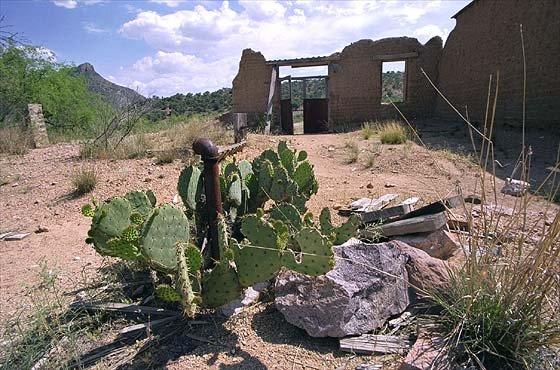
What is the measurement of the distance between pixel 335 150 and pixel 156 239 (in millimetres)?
6847

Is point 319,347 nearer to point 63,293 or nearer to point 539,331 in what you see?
point 539,331

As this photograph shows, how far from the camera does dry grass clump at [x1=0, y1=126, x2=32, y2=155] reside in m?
9.35

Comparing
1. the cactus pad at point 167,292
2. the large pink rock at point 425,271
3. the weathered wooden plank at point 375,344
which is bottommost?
the weathered wooden plank at point 375,344

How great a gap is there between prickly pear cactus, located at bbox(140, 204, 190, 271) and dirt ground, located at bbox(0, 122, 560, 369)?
0.50m

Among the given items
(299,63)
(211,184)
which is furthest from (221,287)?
(299,63)

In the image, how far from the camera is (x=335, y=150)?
8703 mm

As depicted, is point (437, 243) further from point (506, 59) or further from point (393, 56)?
point (393, 56)

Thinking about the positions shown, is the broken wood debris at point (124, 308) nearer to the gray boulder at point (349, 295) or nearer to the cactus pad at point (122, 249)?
the cactus pad at point (122, 249)

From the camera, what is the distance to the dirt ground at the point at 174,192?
2096mm

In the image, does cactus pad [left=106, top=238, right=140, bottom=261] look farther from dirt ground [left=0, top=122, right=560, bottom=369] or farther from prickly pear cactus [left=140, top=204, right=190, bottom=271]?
dirt ground [left=0, top=122, right=560, bottom=369]

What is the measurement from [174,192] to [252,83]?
9.56 meters

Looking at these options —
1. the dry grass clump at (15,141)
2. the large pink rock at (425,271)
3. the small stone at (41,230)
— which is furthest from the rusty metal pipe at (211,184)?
the dry grass clump at (15,141)

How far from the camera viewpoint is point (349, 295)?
2.21m

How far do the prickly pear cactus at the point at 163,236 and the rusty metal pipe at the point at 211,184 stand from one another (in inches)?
10.3
